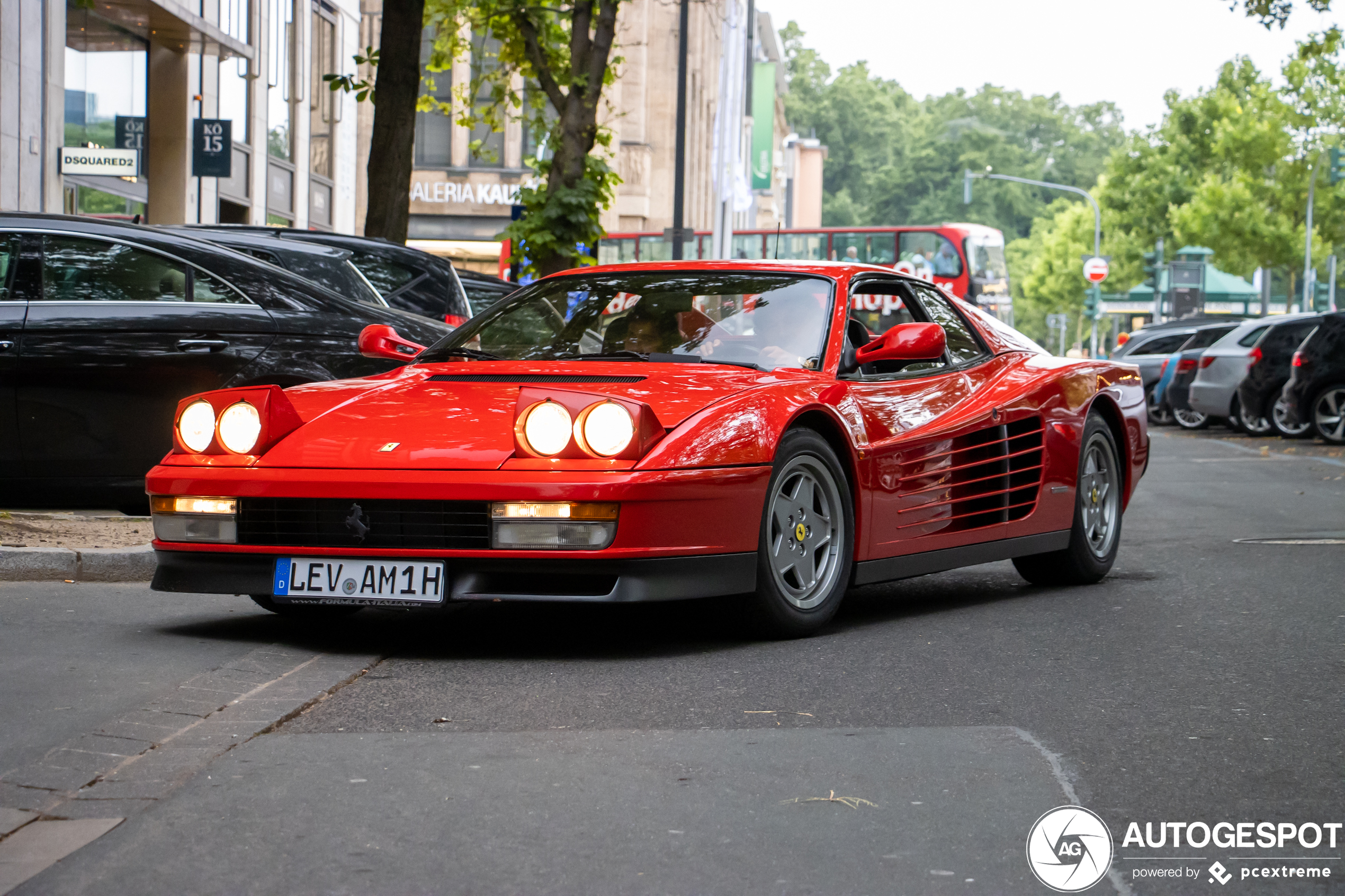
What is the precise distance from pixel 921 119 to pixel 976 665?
124686 millimetres

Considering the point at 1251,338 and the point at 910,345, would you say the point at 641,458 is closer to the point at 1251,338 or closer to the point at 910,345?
the point at 910,345

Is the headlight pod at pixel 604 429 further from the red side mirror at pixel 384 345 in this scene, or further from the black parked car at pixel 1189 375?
the black parked car at pixel 1189 375

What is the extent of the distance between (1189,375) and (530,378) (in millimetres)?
19671

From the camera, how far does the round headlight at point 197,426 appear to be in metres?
5.45

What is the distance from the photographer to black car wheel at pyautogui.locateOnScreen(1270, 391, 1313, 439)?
2011 centimetres

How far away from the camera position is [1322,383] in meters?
19.3

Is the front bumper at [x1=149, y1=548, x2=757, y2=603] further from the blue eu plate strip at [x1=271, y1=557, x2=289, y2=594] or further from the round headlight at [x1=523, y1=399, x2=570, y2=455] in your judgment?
the round headlight at [x1=523, y1=399, x2=570, y2=455]

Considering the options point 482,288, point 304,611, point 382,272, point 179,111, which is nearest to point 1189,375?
point 482,288

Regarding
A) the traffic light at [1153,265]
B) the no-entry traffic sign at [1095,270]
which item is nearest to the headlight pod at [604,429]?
the traffic light at [1153,265]

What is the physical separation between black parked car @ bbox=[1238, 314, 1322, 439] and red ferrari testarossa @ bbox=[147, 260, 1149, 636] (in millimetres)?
14483

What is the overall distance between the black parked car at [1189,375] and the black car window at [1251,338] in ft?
1.79

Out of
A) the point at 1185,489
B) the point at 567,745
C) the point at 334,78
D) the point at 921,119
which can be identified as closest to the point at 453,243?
the point at 334,78

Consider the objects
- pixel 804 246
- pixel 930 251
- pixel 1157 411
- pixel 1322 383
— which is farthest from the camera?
pixel 804 246

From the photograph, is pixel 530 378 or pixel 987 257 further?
pixel 987 257
